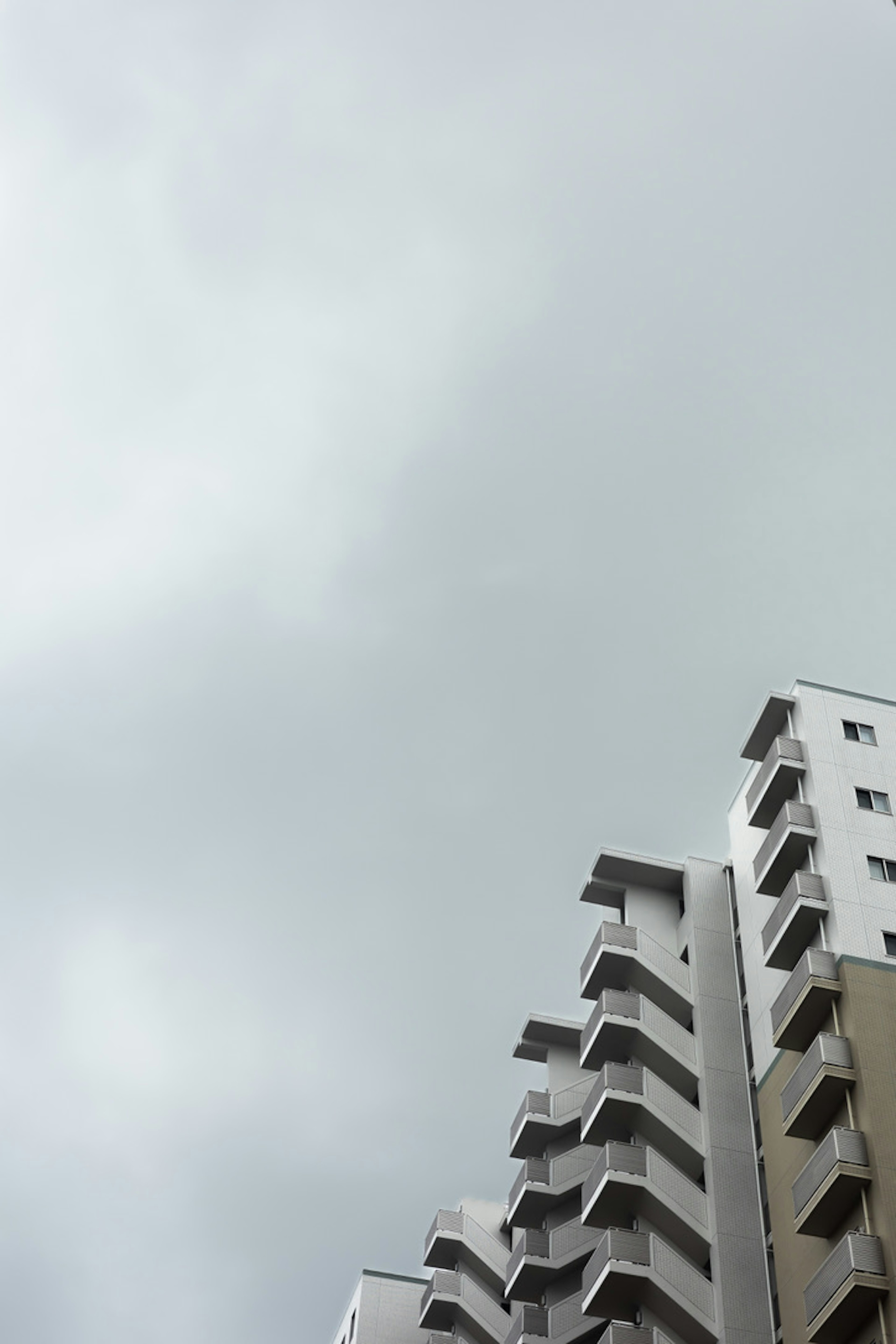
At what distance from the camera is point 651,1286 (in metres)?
49.2

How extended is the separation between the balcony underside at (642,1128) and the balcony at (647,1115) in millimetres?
15

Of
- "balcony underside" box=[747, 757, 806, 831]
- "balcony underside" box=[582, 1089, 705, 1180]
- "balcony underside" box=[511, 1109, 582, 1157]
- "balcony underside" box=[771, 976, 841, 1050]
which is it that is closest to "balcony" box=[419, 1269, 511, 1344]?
"balcony underside" box=[511, 1109, 582, 1157]

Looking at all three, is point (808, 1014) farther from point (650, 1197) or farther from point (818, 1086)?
point (650, 1197)

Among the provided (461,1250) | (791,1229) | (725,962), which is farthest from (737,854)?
(461,1250)

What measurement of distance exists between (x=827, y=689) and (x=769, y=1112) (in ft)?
49.5

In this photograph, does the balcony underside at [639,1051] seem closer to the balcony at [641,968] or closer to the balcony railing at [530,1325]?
the balcony at [641,968]

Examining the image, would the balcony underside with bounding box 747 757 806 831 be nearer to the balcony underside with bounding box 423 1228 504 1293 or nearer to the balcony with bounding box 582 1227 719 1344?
the balcony with bounding box 582 1227 719 1344

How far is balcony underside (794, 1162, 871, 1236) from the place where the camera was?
42500 millimetres

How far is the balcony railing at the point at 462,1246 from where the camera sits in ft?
238

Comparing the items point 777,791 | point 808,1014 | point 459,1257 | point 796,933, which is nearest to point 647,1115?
point 796,933

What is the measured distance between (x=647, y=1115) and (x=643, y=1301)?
6073 mm

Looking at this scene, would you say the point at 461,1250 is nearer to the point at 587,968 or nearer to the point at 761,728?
the point at 587,968

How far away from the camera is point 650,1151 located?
171 ft

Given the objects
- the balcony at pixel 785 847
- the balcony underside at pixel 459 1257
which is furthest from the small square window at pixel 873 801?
the balcony underside at pixel 459 1257
